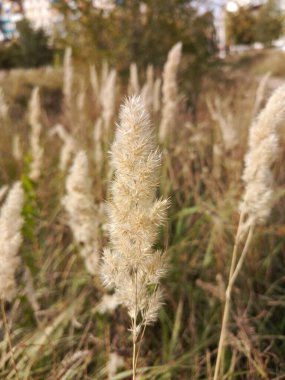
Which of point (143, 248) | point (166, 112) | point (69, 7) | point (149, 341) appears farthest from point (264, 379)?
point (69, 7)

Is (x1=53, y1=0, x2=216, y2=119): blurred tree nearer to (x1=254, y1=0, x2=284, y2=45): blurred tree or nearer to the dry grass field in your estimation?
the dry grass field

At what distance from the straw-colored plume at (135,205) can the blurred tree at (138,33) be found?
6.41 m

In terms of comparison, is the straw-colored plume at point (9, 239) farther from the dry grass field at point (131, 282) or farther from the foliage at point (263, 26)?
the foliage at point (263, 26)

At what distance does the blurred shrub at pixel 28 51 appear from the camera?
37.4ft

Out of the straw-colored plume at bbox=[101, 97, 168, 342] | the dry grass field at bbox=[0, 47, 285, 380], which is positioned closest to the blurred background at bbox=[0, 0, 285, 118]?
the dry grass field at bbox=[0, 47, 285, 380]

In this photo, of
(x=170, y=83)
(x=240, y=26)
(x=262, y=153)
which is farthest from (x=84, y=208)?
(x=240, y=26)

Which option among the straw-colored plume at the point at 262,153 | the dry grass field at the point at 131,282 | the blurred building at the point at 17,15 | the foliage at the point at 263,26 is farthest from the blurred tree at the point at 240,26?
the straw-colored plume at the point at 262,153

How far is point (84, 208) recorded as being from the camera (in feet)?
5.83

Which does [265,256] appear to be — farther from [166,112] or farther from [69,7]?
[69,7]

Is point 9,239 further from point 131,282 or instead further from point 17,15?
point 17,15

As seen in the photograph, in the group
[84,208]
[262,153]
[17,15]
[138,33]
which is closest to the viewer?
[262,153]

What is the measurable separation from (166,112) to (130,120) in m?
2.01

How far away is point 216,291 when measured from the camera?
2.07 metres

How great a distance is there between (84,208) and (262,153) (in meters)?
0.75
